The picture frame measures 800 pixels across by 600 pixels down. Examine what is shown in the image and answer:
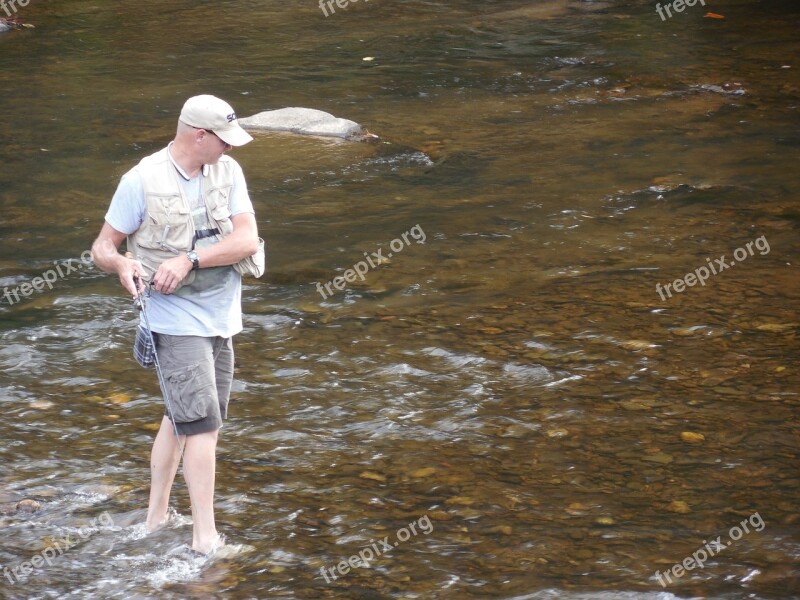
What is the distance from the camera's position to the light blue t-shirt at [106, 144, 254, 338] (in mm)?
4547

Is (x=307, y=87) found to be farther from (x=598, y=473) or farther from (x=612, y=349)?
(x=598, y=473)

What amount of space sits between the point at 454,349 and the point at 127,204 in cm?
327

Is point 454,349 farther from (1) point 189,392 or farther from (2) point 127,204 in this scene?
(2) point 127,204

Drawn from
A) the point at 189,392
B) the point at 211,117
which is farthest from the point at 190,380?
the point at 211,117

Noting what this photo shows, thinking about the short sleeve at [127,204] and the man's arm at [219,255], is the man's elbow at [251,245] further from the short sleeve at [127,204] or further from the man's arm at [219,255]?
the short sleeve at [127,204]

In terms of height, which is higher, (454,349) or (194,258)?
(194,258)

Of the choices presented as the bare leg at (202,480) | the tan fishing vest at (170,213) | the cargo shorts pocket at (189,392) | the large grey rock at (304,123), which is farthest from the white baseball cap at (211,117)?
the large grey rock at (304,123)

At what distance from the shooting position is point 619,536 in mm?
5055

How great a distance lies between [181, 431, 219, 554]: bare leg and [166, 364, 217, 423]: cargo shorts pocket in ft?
0.47

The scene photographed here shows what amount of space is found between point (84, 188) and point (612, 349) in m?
6.20

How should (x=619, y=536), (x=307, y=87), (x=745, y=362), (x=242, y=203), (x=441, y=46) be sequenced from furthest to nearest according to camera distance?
1. (x=441, y=46)
2. (x=307, y=87)
3. (x=745, y=362)
4. (x=619, y=536)
5. (x=242, y=203)

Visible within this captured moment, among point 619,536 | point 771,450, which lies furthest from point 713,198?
point 619,536

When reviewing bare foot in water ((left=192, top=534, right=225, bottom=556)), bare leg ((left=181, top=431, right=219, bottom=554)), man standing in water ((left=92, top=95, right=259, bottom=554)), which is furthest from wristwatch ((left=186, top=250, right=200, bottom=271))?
bare foot in water ((left=192, top=534, right=225, bottom=556))

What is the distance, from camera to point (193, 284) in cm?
463
